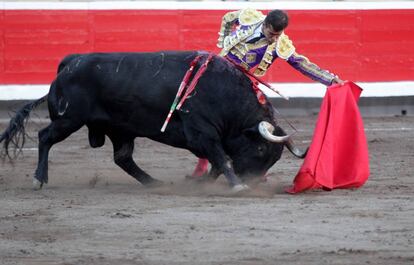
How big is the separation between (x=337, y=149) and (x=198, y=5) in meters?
4.51

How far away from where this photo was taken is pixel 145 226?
5590 millimetres

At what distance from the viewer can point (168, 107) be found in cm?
685

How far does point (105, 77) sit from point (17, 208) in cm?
106

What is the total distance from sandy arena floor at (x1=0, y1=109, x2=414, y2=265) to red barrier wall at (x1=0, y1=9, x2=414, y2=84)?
2883 mm

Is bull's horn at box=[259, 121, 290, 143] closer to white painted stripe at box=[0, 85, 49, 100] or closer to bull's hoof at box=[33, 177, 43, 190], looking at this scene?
bull's hoof at box=[33, 177, 43, 190]

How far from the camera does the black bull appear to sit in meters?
6.77

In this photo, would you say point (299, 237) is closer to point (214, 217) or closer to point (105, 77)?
point (214, 217)

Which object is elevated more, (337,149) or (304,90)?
(337,149)

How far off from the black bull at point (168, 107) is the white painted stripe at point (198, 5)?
3.98 metres

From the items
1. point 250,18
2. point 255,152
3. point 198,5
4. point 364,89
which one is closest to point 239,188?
point 255,152

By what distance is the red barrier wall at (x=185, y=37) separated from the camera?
11000mm

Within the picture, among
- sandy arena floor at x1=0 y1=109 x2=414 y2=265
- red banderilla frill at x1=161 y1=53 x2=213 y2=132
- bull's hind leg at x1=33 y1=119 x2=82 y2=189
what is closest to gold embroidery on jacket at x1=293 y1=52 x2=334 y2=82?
red banderilla frill at x1=161 y1=53 x2=213 y2=132

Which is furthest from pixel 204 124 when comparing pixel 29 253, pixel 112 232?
pixel 29 253

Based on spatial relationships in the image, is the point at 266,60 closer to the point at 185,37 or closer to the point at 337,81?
the point at 337,81
